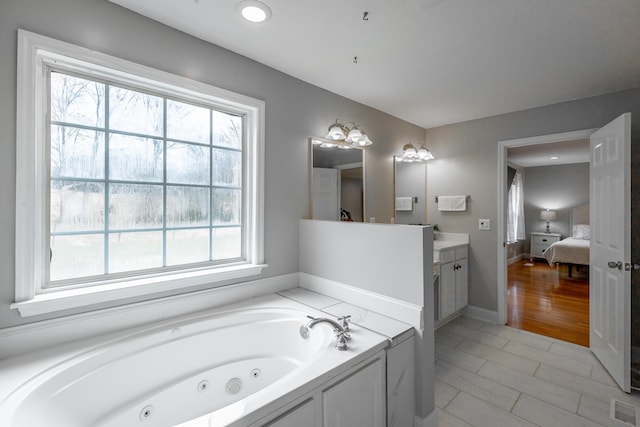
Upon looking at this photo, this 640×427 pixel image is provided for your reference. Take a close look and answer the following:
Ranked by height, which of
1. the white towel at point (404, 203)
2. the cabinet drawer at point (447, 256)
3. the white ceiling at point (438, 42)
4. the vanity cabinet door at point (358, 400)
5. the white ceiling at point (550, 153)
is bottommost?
the vanity cabinet door at point (358, 400)

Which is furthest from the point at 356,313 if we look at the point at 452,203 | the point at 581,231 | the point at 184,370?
the point at 581,231

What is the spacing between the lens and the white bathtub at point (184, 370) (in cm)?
114

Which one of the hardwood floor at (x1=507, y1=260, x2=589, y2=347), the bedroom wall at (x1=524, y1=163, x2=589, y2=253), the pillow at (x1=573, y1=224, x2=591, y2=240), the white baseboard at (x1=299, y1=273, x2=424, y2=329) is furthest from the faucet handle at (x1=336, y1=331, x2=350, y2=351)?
the bedroom wall at (x1=524, y1=163, x2=589, y2=253)

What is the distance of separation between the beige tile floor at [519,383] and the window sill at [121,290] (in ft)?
5.53

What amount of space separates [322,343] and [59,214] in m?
1.56

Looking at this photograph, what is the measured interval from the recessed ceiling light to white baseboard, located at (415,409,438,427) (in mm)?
2485

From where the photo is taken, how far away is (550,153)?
5402 mm

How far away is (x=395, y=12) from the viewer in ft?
5.18

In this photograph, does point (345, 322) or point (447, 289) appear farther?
point (447, 289)

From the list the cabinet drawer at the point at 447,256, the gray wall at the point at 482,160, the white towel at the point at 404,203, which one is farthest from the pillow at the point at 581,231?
the white towel at the point at 404,203

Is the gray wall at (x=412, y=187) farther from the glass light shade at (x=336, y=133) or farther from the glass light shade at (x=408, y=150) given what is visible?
the glass light shade at (x=336, y=133)

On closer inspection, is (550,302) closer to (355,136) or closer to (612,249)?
(612,249)

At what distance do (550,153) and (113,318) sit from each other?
6900mm

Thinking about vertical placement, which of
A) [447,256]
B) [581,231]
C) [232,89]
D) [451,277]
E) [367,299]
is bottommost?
[451,277]
